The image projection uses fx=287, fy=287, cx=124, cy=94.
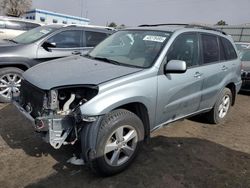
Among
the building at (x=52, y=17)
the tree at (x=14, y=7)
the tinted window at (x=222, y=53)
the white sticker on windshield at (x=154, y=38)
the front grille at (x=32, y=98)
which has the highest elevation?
the tree at (x=14, y=7)

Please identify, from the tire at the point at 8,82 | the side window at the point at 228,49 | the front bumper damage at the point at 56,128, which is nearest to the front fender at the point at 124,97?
the front bumper damage at the point at 56,128

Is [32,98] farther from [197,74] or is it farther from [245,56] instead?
[245,56]

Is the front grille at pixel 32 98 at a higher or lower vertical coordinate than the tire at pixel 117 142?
higher

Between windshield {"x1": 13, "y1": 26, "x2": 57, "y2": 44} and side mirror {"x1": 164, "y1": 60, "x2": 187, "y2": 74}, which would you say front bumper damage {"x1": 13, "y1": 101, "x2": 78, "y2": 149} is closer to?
side mirror {"x1": 164, "y1": 60, "x2": 187, "y2": 74}

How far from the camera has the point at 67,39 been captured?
22.5 ft

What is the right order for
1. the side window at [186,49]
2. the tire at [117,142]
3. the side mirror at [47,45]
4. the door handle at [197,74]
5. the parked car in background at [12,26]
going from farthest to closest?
1. the parked car in background at [12,26]
2. the side mirror at [47,45]
3. the door handle at [197,74]
4. the side window at [186,49]
5. the tire at [117,142]

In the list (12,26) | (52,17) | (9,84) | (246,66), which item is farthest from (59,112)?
(52,17)

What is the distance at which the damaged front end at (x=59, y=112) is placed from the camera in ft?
10.4

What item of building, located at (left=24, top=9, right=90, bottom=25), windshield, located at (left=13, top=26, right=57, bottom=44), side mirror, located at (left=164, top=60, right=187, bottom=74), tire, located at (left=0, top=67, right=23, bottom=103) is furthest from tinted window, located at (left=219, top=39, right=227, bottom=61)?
building, located at (left=24, top=9, right=90, bottom=25)

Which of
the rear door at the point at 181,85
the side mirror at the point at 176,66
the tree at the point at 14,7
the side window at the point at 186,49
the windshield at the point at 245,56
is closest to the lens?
the side mirror at the point at 176,66

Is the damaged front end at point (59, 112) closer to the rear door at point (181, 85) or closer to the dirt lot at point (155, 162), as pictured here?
the dirt lot at point (155, 162)

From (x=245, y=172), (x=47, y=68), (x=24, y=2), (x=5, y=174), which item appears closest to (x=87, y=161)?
(x=5, y=174)

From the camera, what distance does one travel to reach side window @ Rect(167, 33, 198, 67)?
4176 mm

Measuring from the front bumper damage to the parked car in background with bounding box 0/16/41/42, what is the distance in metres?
9.50
